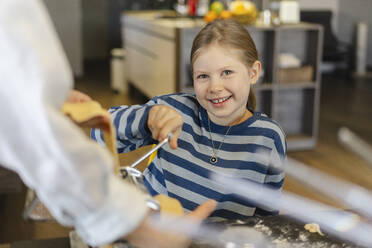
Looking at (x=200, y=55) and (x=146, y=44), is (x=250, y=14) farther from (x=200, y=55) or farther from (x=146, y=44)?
(x=200, y=55)

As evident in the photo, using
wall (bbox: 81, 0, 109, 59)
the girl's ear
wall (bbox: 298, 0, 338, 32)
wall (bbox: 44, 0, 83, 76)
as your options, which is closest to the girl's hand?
the girl's ear

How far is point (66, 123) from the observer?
0.70 meters

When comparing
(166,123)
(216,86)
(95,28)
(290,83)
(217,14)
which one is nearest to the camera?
(166,123)

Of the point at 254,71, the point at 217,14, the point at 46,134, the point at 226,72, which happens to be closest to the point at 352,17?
the point at 217,14

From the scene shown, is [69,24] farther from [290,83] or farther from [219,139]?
[219,139]

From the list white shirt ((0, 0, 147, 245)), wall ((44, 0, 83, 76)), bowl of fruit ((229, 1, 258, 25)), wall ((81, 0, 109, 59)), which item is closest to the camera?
white shirt ((0, 0, 147, 245))

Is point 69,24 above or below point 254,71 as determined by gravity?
below

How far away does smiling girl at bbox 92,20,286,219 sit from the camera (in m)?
1.51

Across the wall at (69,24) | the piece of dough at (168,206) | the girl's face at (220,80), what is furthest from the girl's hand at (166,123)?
the wall at (69,24)

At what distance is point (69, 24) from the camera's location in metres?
7.63

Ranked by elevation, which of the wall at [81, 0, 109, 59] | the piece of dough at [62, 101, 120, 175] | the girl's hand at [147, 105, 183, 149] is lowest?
the wall at [81, 0, 109, 59]

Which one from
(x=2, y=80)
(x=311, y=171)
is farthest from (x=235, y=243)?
(x=311, y=171)

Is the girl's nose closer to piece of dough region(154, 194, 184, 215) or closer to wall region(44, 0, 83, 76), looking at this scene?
piece of dough region(154, 194, 184, 215)

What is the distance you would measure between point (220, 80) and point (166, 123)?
0.42 m
